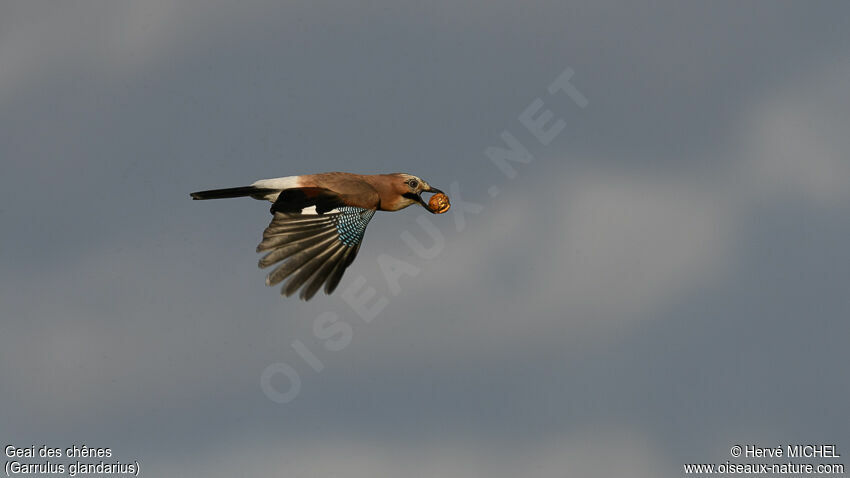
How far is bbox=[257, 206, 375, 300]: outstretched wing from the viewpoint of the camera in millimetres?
20312

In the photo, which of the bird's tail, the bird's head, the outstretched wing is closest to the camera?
the outstretched wing

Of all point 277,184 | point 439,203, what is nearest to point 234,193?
point 277,184

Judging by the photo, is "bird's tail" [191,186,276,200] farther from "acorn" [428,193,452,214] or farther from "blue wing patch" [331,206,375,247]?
"acorn" [428,193,452,214]

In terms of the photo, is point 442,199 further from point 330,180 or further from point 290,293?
point 290,293

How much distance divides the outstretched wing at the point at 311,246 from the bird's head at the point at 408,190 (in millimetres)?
1909

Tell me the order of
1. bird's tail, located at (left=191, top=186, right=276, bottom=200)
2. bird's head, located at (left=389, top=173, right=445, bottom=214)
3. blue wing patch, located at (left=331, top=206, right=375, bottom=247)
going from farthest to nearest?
1. bird's head, located at (left=389, top=173, right=445, bottom=214)
2. bird's tail, located at (left=191, top=186, right=276, bottom=200)
3. blue wing patch, located at (left=331, top=206, right=375, bottom=247)

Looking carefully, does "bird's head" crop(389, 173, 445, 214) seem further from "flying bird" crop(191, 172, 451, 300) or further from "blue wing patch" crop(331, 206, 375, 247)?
"blue wing patch" crop(331, 206, 375, 247)

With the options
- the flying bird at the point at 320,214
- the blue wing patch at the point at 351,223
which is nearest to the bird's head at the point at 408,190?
the flying bird at the point at 320,214

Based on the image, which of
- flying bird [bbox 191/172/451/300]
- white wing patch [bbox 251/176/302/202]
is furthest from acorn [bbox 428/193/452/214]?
white wing patch [bbox 251/176/302/202]

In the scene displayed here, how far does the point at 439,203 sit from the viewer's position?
24047mm

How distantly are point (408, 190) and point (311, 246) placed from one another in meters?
3.60

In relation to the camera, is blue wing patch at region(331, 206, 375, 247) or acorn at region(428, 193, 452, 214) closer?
blue wing patch at region(331, 206, 375, 247)

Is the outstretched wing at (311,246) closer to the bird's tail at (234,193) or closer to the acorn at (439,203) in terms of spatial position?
the bird's tail at (234,193)

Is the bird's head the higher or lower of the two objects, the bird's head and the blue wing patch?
the higher
